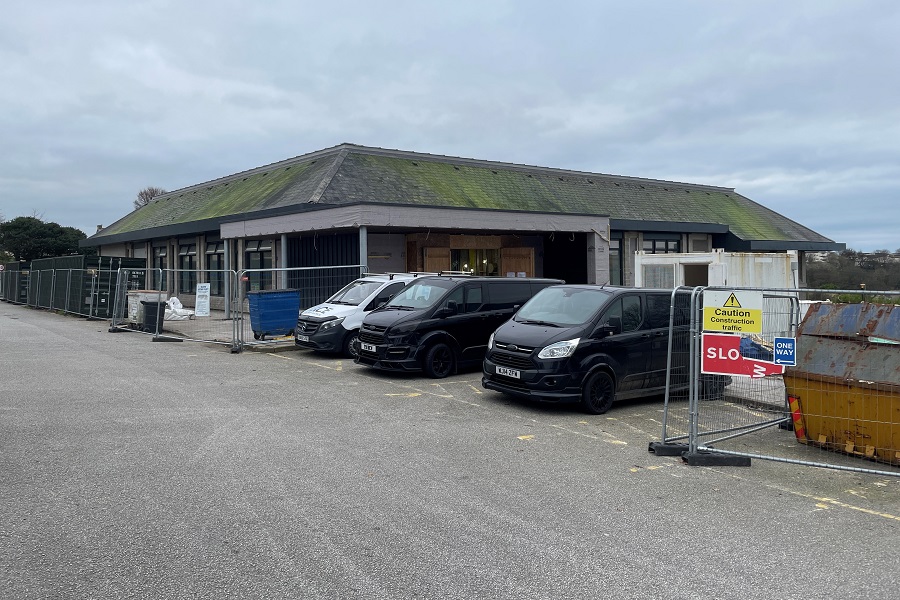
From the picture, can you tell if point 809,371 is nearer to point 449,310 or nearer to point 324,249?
point 449,310

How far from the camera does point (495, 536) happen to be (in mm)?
5043

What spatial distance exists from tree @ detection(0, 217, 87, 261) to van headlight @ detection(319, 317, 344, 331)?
5081 centimetres

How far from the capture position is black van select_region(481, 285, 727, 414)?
964 centimetres

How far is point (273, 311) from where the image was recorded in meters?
16.9

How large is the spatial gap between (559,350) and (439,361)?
11.0 feet

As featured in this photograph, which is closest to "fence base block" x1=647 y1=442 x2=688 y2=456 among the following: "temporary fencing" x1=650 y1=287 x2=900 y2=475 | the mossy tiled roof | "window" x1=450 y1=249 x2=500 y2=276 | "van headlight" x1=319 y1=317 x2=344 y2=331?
"temporary fencing" x1=650 y1=287 x2=900 y2=475

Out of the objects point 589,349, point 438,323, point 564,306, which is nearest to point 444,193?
point 438,323

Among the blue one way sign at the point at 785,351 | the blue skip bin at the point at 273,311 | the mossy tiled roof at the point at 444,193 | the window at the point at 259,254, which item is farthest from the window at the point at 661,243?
the blue one way sign at the point at 785,351

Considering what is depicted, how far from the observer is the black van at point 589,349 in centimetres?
964

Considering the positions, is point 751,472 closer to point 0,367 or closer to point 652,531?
point 652,531

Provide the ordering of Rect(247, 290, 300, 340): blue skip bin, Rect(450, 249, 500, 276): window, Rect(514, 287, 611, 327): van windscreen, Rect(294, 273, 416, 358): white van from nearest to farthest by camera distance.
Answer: Rect(514, 287, 611, 327): van windscreen
Rect(294, 273, 416, 358): white van
Rect(247, 290, 300, 340): blue skip bin
Rect(450, 249, 500, 276): window

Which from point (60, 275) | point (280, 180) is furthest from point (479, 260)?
point (60, 275)

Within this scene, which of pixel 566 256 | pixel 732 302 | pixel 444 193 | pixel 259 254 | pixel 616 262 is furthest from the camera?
pixel 616 262

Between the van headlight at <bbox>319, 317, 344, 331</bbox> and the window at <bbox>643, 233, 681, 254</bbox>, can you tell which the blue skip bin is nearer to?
the van headlight at <bbox>319, 317, 344, 331</bbox>
